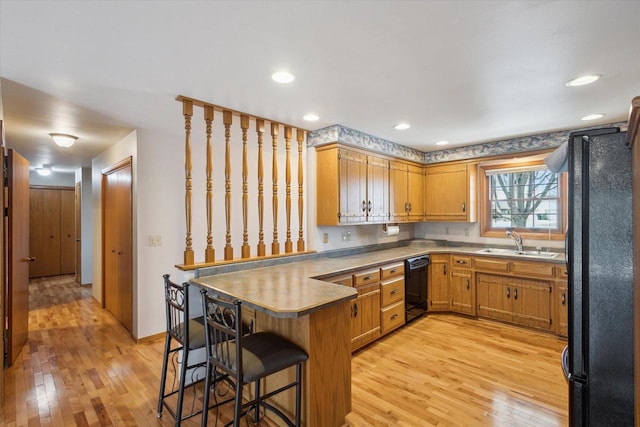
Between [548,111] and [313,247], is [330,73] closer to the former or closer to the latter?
[313,247]

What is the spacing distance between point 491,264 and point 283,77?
338 centimetres

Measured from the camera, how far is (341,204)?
350 centimetres

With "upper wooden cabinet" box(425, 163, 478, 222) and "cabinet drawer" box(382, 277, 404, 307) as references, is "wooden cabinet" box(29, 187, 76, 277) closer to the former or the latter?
"cabinet drawer" box(382, 277, 404, 307)

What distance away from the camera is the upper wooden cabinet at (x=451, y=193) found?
178 inches

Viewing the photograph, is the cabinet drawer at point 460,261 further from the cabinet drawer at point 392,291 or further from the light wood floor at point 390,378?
the cabinet drawer at point 392,291

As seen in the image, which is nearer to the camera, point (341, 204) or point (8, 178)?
point (8, 178)

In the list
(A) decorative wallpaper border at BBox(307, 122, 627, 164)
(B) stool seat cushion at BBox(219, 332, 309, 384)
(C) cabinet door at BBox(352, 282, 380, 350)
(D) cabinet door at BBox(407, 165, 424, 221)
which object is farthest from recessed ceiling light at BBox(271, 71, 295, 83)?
(D) cabinet door at BBox(407, 165, 424, 221)

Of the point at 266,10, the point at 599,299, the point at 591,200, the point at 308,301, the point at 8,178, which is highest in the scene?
the point at 266,10

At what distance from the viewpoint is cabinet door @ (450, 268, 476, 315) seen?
4098 millimetres

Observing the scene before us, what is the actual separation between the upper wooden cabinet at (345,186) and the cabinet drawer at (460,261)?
124 centimetres

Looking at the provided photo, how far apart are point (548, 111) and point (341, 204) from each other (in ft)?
7.14

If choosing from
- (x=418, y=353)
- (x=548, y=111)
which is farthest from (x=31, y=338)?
(x=548, y=111)

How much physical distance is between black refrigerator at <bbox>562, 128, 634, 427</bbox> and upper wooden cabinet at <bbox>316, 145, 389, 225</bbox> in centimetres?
228

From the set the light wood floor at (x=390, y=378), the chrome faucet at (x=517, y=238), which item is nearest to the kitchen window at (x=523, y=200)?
the chrome faucet at (x=517, y=238)
